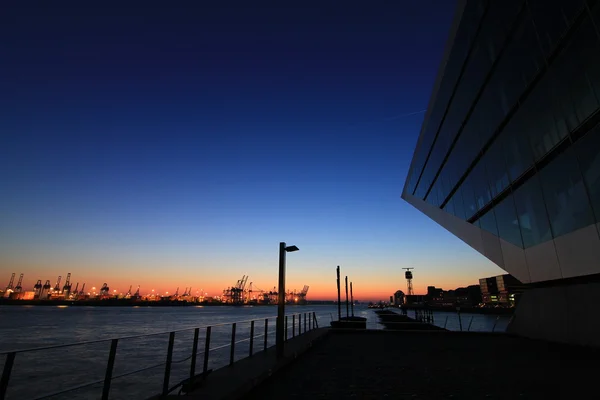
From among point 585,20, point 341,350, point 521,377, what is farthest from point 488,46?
point 341,350

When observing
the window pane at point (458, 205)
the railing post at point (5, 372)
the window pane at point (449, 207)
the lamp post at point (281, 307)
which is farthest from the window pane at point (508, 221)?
the railing post at point (5, 372)

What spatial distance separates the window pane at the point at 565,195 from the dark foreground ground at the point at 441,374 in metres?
3.86

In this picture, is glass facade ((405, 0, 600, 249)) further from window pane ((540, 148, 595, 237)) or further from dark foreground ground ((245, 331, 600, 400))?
dark foreground ground ((245, 331, 600, 400))

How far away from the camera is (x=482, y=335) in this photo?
16.8 m

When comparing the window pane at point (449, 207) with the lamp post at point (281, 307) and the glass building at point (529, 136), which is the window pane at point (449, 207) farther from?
the lamp post at point (281, 307)

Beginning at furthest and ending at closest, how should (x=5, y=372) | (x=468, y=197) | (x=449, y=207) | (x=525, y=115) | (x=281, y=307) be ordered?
(x=449, y=207), (x=468, y=197), (x=525, y=115), (x=281, y=307), (x=5, y=372)

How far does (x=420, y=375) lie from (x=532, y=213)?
842cm

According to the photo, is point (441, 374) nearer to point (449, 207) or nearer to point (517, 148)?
point (517, 148)

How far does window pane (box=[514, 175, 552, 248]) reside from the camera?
38.9ft

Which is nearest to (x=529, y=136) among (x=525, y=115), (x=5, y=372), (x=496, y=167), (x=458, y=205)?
(x=525, y=115)

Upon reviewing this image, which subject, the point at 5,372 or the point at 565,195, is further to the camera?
the point at 565,195

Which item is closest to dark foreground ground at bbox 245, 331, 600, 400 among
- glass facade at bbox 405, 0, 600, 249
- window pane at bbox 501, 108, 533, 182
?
glass facade at bbox 405, 0, 600, 249

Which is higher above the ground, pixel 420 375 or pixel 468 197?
pixel 468 197

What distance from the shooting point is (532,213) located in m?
12.5
